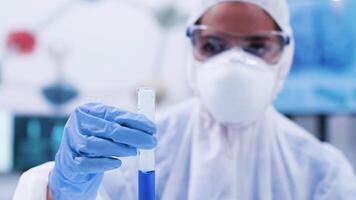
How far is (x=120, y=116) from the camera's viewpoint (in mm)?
683

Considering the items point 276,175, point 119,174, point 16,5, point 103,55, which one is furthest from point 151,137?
point 16,5

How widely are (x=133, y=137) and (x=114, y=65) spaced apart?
132 centimetres

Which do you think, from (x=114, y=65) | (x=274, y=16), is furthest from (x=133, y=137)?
(x=114, y=65)

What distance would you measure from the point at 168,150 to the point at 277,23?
0.39 m

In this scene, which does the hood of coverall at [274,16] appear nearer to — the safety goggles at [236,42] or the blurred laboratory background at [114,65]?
the safety goggles at [236,42]

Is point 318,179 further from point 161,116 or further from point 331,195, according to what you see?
point 161,116

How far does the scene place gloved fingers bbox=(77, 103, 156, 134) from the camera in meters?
0.66

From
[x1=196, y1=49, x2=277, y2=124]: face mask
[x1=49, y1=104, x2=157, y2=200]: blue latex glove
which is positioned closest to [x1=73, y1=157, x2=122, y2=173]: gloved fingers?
[x1=49, y1=104, x2=157, y2=200]: blue latex glove

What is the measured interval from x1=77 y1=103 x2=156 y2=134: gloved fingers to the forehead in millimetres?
379

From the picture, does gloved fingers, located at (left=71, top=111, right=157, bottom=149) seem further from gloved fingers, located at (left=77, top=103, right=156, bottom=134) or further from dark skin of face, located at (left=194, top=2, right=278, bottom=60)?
dark skin of face, located at (left=194, top=2, right=278, bottom=60)

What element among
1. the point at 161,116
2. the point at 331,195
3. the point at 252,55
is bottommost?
the point at 331,195

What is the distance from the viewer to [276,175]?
1.00 metres

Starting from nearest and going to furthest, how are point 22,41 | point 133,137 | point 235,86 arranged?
point 133,137
point 235,86
point 22,41

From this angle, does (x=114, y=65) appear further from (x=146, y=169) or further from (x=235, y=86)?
(x=146, y=169)
